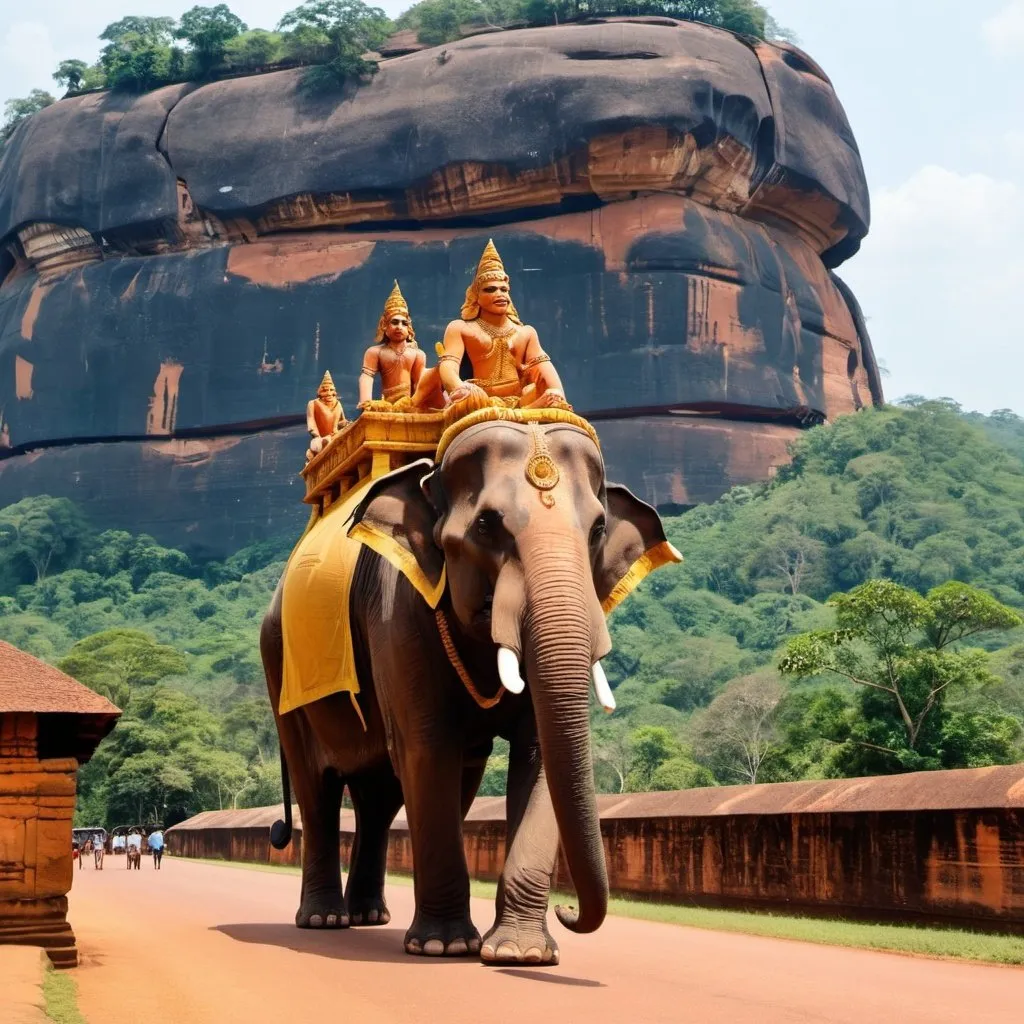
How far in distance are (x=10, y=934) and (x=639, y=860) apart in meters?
7.67

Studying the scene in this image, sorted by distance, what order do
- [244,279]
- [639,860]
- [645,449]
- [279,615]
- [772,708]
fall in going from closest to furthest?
[279,615] → [639,860] → [772,708] → [645,449] → [244,279]

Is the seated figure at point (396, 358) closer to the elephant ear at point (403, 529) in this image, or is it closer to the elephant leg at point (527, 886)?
the elephant ear at point (403, 529)

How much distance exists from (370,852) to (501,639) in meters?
4.66

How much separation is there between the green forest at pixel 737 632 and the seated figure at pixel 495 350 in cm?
1480

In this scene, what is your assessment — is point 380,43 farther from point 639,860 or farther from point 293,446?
point 639,860

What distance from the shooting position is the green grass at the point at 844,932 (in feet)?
31.4

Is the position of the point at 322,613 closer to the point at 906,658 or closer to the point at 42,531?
the point at 906,658

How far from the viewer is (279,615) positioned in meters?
12.7

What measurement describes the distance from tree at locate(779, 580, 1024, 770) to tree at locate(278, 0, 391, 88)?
60.9 metres

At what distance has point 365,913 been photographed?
1219 cm

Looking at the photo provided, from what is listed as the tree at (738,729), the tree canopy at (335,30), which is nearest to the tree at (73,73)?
the tree canopy at (335,30)

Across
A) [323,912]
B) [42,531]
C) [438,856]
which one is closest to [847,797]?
[323,912]

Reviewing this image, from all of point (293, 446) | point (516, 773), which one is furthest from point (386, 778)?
point (293, 446)

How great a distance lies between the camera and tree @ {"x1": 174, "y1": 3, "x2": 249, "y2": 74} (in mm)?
87250
